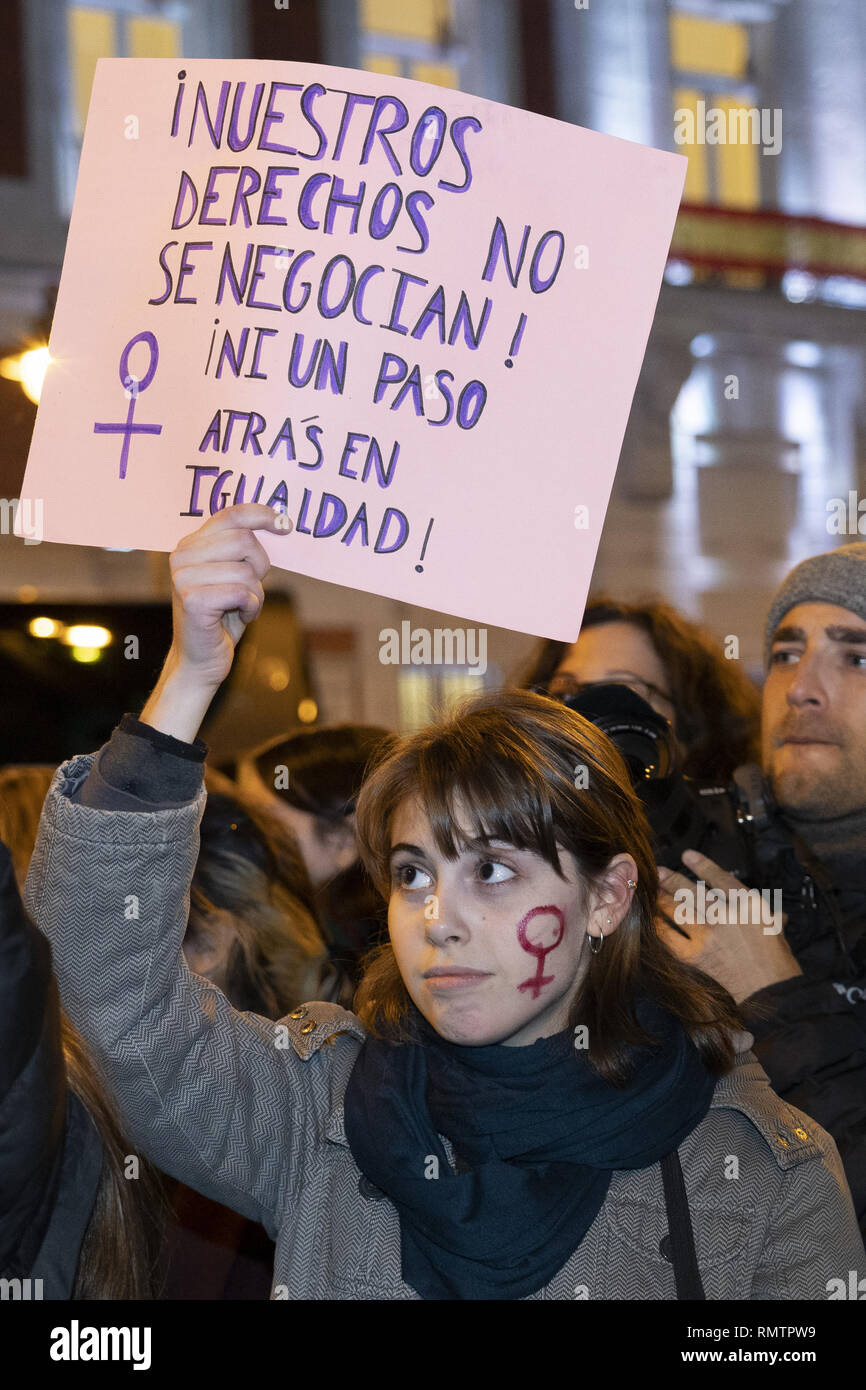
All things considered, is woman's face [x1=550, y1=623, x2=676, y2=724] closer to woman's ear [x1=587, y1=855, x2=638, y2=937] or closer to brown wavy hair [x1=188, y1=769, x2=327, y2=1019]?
brown wavy hair [x1=188, y1=769, x2=327, y2=1019]

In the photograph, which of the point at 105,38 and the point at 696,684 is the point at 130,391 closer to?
the point at 696,684

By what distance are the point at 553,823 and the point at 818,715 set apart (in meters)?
0.63

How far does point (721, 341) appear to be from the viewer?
7246 mm

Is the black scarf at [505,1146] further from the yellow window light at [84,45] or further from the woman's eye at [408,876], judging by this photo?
the yellow window light at [84,45]

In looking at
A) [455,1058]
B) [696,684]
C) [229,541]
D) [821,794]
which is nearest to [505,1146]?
[455,1058]

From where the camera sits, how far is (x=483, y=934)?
1280mm

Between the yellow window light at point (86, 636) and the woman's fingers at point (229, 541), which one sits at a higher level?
the yellow window light at point (86, 636)

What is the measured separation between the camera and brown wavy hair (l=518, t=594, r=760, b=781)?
219 centimetres

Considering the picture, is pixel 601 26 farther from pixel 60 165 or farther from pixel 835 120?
pixel 60 165

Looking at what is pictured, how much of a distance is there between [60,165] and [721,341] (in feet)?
10.5

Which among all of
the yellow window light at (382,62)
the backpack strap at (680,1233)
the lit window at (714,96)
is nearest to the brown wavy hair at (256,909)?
the backpack strap at (680,1233)

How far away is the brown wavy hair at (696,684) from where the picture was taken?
86.4 inches

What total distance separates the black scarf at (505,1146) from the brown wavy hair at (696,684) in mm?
899

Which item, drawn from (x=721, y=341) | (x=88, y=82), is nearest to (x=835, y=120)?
(x=721, y=341)
